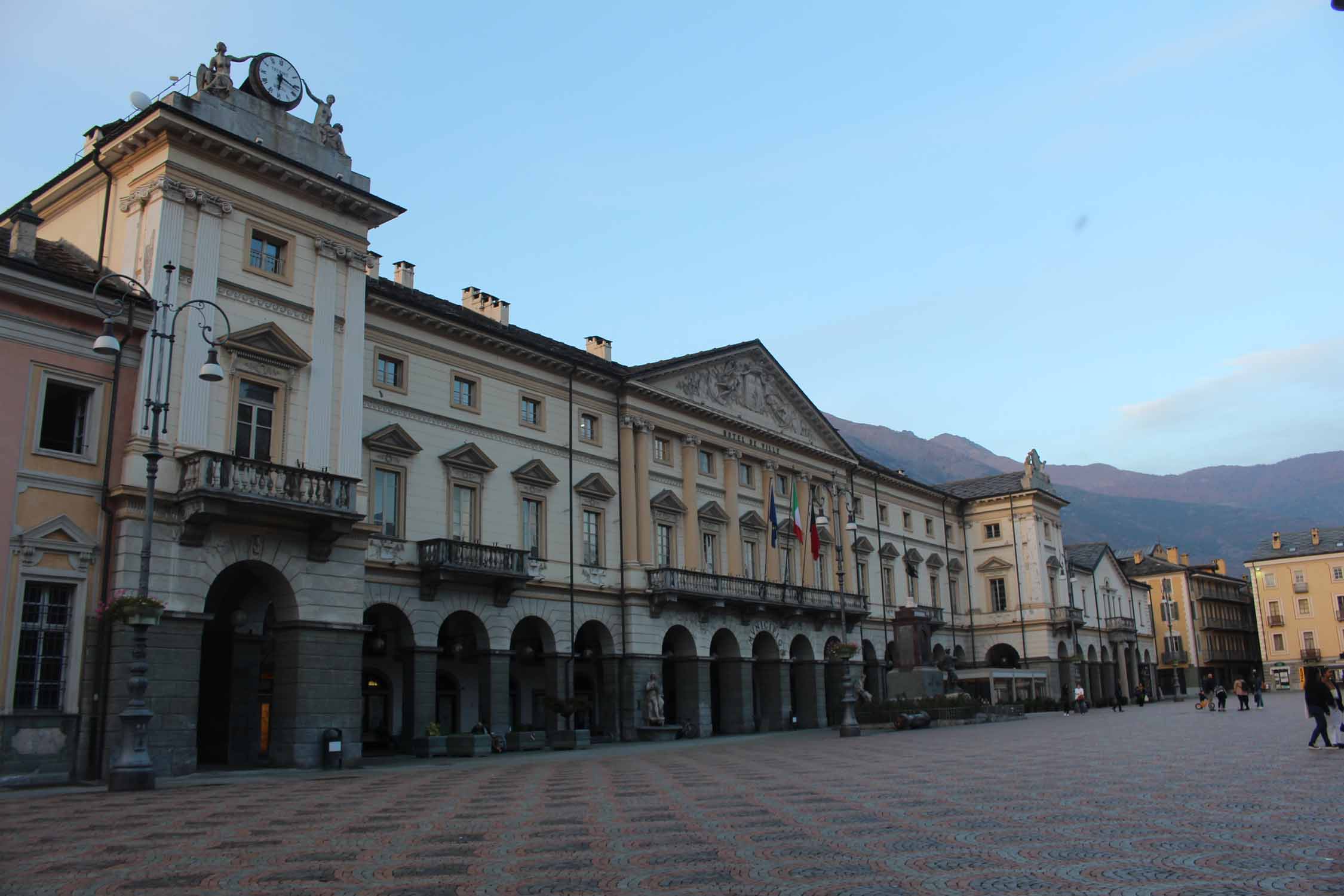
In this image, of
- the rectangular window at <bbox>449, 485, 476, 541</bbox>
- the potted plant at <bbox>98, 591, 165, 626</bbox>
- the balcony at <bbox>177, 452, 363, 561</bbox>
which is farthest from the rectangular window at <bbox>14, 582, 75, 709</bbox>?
the rectangular window at <bbox>449, 485, 476, 541</bbox>

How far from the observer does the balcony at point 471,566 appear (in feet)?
116

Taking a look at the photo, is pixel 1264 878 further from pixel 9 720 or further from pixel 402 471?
pixel 402 471

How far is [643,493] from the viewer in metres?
45.3

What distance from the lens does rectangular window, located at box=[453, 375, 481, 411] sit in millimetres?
38656

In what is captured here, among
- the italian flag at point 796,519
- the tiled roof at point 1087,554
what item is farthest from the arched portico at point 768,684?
the tiled roof at point 1087,554

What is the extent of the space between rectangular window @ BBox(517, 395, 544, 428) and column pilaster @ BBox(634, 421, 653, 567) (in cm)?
514

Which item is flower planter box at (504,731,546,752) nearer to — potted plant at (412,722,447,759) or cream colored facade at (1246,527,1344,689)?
potted plant at (412,722,447,759)

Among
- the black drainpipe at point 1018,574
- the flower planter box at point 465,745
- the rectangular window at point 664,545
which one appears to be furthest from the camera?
the black drainpipe at point 1018,574

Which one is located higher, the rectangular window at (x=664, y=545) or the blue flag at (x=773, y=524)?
the blue flag at (x=773, y=524)

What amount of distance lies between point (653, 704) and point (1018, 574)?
1598 inches

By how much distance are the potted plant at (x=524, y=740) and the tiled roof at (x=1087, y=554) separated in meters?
57.4

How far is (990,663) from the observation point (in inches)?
2921

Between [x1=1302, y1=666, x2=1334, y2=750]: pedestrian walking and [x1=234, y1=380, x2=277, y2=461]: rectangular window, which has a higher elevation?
[x1=234, y1=380, x2=277, y2=461]: rectangular window

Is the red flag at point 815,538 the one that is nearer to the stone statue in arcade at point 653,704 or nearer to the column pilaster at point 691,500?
the column pilaster at point 691,500
